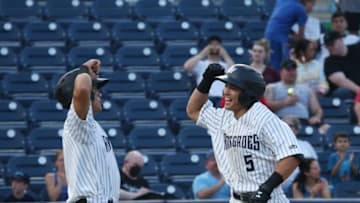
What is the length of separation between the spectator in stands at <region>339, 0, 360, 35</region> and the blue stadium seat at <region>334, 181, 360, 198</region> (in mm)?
3119

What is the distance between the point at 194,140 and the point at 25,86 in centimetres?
197

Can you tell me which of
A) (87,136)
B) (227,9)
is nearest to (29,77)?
(227,9)

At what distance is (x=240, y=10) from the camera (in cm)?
1430

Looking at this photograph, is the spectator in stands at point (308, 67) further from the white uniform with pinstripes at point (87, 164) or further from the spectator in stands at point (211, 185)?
the white uniform with pinstripes at point (87, 164)

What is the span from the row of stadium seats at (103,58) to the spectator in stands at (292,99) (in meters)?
1.24

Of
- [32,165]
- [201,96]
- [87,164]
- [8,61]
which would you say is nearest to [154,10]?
[8,61]

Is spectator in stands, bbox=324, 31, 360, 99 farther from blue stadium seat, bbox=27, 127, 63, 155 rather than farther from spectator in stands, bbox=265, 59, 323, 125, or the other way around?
blue stadium seat, bbox=27, 127, 63, 155

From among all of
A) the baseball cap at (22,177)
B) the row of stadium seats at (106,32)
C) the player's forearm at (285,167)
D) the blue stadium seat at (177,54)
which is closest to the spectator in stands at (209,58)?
the blue stadium seat at (177,54)

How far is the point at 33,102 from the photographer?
12219 millimetres

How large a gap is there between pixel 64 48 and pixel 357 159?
3.72m

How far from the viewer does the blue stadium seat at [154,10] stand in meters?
14.1

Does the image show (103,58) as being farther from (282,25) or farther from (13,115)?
(282,25)

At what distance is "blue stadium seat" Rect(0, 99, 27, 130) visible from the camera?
12.2m

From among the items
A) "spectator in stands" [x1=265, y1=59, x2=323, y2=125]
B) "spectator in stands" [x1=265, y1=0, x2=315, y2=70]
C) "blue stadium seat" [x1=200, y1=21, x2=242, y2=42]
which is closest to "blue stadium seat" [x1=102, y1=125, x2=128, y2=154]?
"spectator in stands" [x1=265, y1=59, x2=323, y2=125]
